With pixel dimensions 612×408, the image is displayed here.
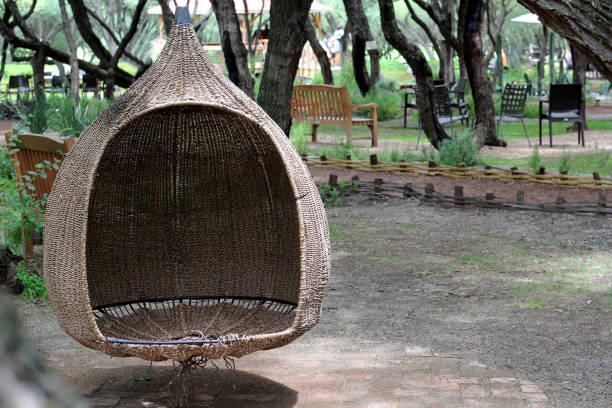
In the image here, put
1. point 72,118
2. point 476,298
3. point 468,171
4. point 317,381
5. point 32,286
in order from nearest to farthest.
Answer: point 317,381 < point 476,298 < point 32,286 < point 72,118 < point 468,171

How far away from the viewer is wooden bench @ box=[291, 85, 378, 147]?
1451 cm

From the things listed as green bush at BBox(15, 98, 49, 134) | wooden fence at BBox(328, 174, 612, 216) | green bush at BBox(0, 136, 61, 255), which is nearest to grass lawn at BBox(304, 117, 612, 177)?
wooden fence at BBox(328, 174, 612, 216)

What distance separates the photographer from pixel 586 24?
124 inches

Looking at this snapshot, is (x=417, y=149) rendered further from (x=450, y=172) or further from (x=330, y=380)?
(x=330, y=380)

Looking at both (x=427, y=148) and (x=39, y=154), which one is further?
(x=427, y=148)

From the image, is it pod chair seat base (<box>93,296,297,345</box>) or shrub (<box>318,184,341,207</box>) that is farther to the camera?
shrub (<box>318,184,341,207</box>)

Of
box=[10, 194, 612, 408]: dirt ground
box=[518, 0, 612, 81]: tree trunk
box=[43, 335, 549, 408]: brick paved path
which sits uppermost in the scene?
box=[518, 0, 612, 81]: tree trunk

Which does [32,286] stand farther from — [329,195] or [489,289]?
[329,195]

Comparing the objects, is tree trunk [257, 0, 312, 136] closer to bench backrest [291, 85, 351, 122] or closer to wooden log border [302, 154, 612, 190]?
wooden log border [302, 154, 612, 190]

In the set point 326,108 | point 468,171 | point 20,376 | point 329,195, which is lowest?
point 329,195

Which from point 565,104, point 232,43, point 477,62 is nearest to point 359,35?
point 477,62

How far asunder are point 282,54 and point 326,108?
6.65 m

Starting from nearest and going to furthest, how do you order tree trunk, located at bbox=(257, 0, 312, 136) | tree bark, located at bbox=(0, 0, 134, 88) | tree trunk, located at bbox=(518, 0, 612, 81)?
tree trunk, located at bbox=(518, 0, 612, 81), tree trunk, located at bbox=(257, 0, 312, 136), tree bark, located at bbox=(0, 0, 134, 88)

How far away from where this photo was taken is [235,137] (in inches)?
185
